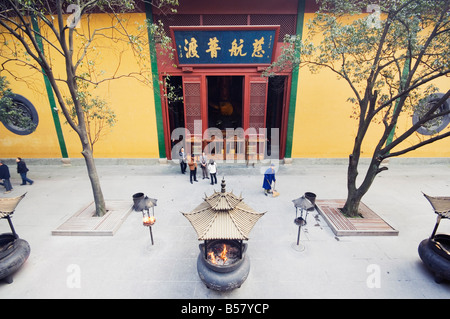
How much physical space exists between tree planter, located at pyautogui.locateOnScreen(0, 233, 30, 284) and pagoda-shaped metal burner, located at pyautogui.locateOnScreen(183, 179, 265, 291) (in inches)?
181

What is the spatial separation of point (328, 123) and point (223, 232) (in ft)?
35.3

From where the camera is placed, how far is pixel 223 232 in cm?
459

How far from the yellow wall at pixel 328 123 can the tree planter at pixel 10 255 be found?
12471 mm

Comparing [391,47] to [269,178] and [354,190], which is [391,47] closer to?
[354,190]

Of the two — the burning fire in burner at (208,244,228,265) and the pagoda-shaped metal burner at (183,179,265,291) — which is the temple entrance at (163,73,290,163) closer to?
the pagoda-shaped metal burner at (183,179,265,291)

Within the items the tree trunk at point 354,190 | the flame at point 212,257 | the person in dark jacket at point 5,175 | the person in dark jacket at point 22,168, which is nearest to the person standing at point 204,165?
the flame at point 212,257

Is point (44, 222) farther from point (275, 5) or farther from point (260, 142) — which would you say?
point (275, 5)

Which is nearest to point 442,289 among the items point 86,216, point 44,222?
point 86,216

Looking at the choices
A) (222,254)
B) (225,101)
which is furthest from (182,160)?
(222,254)

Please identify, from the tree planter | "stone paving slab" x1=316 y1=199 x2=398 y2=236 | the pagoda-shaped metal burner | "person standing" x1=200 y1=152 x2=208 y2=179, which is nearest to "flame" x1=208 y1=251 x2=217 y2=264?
the pagoda-shaped metal burner

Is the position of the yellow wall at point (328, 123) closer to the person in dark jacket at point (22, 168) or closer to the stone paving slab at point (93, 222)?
the stone paving slab at point (93, 222)

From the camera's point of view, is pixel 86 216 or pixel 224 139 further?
pixel 224 139

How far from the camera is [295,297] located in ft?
17.2

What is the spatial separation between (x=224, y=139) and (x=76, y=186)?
824cm
